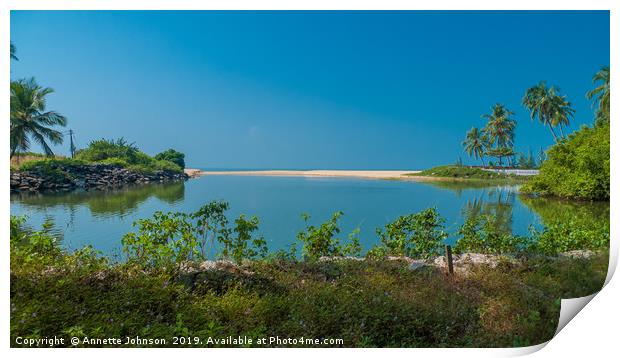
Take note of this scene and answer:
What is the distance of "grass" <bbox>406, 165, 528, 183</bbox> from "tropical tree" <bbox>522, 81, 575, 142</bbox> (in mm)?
977

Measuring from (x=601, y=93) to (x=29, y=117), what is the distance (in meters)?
5.94

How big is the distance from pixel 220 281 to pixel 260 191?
5.93ft

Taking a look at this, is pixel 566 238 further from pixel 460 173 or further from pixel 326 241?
pixel 326 241

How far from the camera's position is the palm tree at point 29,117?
334 cm

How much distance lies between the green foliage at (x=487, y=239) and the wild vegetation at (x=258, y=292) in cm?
50

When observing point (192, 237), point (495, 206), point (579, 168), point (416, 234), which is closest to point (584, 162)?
point (579, 168)

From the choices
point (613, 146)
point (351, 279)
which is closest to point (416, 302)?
point (351, 279)

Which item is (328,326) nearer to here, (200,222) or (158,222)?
(200,222)

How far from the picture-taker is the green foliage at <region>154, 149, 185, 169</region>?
400 centimetres

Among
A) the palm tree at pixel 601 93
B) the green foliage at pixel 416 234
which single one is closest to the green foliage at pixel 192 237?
the green foliage at pixel 416 234

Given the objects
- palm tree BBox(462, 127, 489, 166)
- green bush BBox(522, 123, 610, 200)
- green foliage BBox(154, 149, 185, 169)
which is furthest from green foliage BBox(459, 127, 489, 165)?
green foliage BBox(154, 149, 185, 169)

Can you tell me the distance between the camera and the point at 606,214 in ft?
15.6

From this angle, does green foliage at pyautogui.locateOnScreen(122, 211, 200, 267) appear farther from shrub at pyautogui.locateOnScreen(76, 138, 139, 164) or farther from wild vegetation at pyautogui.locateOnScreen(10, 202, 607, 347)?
shrub at pyautogui.locateOnScreen(76, 138, 139, 164)

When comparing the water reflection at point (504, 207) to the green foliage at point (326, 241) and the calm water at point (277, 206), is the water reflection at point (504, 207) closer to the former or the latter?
the calm water at point (277, 206)
